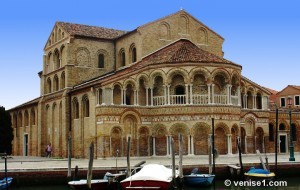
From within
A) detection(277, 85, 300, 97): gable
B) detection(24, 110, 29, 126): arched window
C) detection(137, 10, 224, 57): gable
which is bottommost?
detection(24, 110, 29, 126): arched window

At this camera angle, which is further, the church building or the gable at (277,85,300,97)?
the gable at (277,85,300,97)

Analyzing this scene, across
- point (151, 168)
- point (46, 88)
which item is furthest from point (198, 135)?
point (46, 88)

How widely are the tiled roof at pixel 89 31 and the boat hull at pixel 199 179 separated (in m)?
24.8

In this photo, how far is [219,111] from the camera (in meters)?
38.9

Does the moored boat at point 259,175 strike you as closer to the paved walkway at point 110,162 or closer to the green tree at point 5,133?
the paved walkway at point 110,162

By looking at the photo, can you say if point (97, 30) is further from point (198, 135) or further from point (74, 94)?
point (198, 135)

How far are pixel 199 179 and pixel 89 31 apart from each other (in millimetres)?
26969

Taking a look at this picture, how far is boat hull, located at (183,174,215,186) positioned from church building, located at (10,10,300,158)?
11840 millimetres

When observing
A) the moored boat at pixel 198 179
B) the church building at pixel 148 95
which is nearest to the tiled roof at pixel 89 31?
the church building at pixel 148 95

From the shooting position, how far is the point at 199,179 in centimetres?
2625

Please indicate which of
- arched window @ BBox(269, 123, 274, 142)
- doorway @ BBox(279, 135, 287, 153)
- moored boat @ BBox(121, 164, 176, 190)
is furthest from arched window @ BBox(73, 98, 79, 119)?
moored boat @ BBox(121, 164, 176, 190)

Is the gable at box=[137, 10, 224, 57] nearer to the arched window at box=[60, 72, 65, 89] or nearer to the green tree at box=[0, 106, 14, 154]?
the arched window at box=[60, 72, 65, 89]

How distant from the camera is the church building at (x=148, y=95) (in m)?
39.0

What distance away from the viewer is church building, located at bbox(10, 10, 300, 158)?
128 feet
